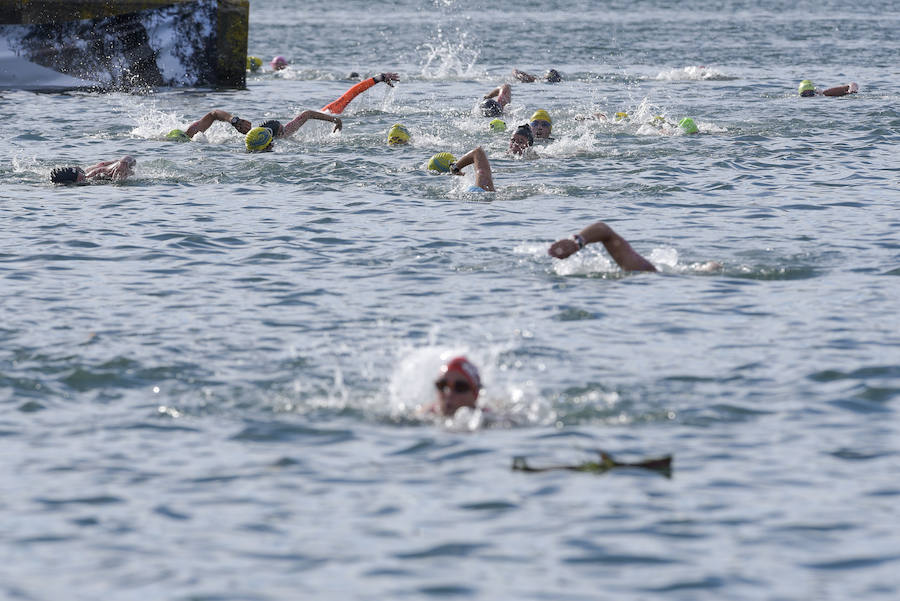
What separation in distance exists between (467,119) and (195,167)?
812 centimetres

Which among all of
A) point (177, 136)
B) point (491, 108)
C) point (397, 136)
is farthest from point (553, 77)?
point (177, 136)

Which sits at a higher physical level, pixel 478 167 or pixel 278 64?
pixel 478 167

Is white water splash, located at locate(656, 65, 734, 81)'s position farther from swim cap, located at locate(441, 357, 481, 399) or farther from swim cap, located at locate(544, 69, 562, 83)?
swim cap, located at locate(441, 357, 481, 399)

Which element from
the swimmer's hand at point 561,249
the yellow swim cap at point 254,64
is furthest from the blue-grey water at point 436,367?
the yellow swim cap at point 254,64

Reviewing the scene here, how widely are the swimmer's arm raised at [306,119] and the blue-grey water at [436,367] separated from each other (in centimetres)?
37

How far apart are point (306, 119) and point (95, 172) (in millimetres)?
4668

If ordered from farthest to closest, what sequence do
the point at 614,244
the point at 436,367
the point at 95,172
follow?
the point at 95,172
the point at 614,244
the point at 436,367

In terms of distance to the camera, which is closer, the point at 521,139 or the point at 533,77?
the point at 521,139

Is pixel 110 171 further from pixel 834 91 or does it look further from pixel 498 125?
pixel 834 91

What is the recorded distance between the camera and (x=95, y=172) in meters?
20.4

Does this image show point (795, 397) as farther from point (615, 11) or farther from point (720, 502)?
point (615, 11)

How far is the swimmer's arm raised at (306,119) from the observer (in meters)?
23.4

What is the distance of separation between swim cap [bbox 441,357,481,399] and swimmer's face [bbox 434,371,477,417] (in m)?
0.02

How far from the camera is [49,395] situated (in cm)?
1028
